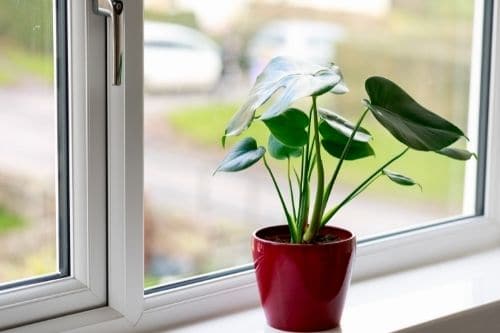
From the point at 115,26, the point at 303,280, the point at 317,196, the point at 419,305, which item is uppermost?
the point at 115,26

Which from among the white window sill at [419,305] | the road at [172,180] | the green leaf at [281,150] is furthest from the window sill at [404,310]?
the green leaf at [281,150]

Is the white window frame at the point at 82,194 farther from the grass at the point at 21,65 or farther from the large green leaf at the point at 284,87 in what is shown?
the large green leaf at the point at 284,87

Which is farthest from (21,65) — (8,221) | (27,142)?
(8,221)

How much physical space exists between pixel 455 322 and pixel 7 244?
69cm

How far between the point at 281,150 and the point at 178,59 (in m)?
0.23

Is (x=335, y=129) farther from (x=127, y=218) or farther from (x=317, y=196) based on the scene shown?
(x=127, y=218)

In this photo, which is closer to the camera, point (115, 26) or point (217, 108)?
point (115, 26)

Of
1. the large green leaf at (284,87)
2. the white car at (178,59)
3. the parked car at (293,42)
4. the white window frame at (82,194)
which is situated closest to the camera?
the large green leaf at (284,87)

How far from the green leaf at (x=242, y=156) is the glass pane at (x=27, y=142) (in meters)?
0.25

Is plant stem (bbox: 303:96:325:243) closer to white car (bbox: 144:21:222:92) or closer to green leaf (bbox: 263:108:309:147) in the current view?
green leaf (bbox: 263:108:309:147)

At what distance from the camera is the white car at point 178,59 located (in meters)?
1.23

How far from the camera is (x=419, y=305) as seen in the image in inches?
52.4

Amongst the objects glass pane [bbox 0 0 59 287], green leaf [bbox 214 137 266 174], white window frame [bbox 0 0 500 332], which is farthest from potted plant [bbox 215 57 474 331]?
glass pane [bbox 0 0 59 287]

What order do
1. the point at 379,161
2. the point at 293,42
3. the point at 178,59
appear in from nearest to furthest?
the point at 178,59 < the point at 293,42 < the point at 379,161
